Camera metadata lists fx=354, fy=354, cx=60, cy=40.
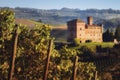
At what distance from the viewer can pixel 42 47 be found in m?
42.4

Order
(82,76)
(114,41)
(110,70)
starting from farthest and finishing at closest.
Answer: (114,41) → (110,70) → (82,76)

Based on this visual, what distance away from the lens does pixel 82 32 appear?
178m

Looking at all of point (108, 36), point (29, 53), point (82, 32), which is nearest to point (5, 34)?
point (29, 53)

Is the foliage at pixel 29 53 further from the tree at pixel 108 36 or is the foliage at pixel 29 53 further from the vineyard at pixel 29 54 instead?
the tree at pixel 108 36

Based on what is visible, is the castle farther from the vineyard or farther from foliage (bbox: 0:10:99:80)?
foliage (bbox: 0:10:99:80)

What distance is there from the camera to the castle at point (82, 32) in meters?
175

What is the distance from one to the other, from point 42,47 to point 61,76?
5.57m

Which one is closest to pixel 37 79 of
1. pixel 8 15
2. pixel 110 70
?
pixel 8 15

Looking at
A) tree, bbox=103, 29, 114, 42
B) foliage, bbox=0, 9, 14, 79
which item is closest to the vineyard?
foliage, bbox=0, 9, 14, 79

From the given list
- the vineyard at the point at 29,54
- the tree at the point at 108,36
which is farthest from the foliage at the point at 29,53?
the tree at the point at 108,36

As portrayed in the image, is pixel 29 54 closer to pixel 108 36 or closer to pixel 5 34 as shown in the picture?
pixel 5 34

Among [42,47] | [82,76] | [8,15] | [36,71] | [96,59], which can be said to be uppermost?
[8,15]

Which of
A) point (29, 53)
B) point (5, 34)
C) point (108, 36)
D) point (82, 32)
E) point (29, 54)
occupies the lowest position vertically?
point (108, 36)

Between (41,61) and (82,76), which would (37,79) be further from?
(82,76)
